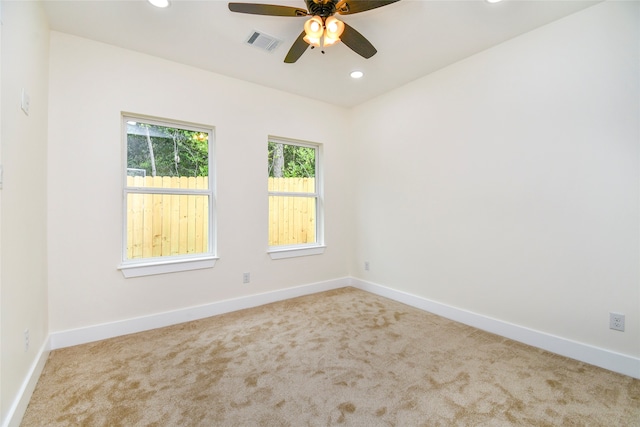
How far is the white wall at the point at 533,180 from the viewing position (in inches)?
80.8

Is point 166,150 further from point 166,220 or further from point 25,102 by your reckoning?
point 25,102

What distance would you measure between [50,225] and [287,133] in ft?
8.32

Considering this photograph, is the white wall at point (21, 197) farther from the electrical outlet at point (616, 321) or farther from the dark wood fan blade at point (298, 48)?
the electrical outlet at point (616, 321)

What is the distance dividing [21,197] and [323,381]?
7.25ft

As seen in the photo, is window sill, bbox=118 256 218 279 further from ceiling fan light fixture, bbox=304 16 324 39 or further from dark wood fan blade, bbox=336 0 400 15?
dark wood fan blade, bbox=336 0 400 15

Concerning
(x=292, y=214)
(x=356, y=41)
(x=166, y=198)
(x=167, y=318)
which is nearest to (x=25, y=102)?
(x=166, y=198)

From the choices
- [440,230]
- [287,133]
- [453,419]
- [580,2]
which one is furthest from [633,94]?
[287,133]

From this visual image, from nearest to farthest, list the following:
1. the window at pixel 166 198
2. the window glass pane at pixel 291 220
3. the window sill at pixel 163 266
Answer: the window sill at pixel 163 266 → the window at pixel 166 198 → the window glass pane at pixel 291 220

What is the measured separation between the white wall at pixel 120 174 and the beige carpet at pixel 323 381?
0.43 meters

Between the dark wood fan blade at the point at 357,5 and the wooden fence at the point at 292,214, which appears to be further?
the wooden fence at the point at 292,214

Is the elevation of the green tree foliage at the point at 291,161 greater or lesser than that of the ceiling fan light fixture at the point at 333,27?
lesser

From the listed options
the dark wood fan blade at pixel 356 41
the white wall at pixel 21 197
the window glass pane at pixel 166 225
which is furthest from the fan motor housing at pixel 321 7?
the window glass pane at pixel 166 225

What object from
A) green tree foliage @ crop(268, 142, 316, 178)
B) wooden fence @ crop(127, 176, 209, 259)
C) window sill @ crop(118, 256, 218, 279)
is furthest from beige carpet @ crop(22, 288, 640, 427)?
green tree foliage @ crop(268, 142, 316, 178)

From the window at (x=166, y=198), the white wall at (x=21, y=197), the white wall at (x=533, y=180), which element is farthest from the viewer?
the window at (x=166, y=198)
